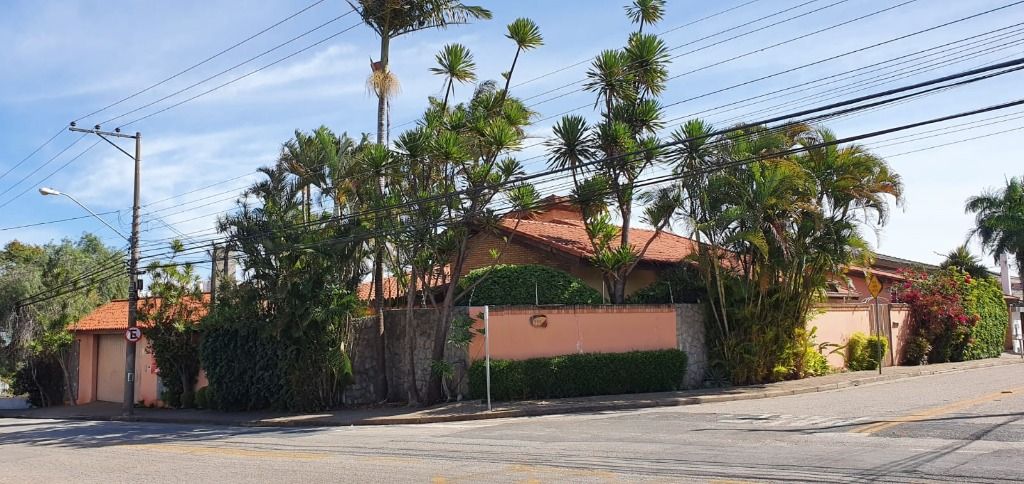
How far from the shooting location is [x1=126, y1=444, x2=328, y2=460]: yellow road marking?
43.1 feet

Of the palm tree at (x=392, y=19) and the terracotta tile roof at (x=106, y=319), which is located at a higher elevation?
the palm tree at (x=392, y=19)

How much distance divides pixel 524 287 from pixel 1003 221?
28920 mm

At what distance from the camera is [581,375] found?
21.1m

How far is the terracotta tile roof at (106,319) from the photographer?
1276 inches

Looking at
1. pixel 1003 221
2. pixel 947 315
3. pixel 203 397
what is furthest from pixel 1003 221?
pixel 203 397

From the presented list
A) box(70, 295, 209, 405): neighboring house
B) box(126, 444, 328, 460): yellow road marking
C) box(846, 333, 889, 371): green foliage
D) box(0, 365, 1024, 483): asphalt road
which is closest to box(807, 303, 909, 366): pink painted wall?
box(846, 333, 889, 371): green foliage

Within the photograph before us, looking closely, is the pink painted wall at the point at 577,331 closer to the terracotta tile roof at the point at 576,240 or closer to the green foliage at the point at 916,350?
the terracotta tile roof at the point at 576,240

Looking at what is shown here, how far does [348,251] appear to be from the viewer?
71.9 feet

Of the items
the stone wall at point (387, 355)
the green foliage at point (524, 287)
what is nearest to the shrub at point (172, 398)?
the stone wall at point (387, 355)

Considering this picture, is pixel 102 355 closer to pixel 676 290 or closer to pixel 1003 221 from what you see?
pixel 676 290

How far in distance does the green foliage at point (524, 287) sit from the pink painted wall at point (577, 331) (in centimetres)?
148

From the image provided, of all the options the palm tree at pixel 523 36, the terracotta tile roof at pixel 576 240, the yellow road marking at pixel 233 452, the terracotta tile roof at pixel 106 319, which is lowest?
the yellow road marking at pixel 233 452

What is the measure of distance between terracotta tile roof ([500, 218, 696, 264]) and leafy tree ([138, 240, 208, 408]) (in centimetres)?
1031

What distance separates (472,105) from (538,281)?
4949 mm
